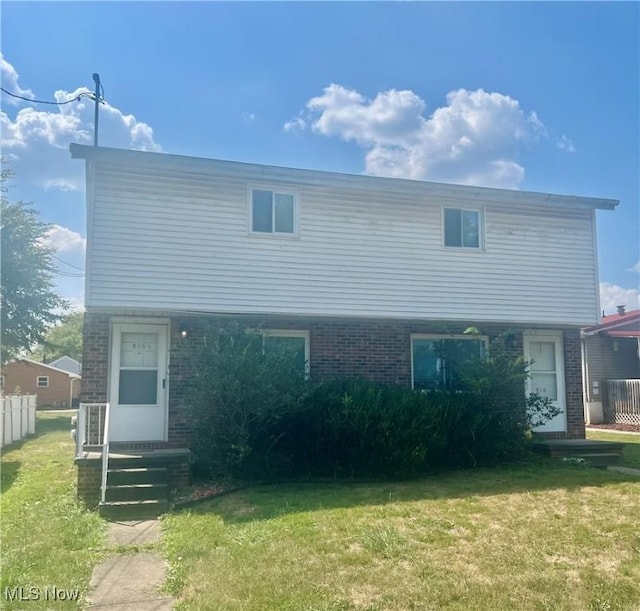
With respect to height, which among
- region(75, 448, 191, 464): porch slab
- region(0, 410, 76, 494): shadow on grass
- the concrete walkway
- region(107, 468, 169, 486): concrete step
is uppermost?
region(75, 448, 191, 464): porch slab

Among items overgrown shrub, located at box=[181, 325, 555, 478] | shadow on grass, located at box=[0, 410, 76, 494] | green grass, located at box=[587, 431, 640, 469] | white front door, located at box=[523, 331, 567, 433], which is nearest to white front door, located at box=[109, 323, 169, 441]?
overgrown shrub, located at box=[181, 325, 555, 478]

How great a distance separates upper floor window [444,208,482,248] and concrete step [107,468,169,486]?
22.4 ft

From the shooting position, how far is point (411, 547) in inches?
210

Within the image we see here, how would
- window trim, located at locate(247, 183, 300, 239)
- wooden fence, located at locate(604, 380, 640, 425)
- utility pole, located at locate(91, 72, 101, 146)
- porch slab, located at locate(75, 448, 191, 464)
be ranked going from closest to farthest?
porch slab, located at locate(75, 448, 191, 464), window trim, located at locate(247, 183, 300, 239), utility pole, located at locate(91, 72, 101, 146), wooden fence, located at locate(604, 380, 640, 425)

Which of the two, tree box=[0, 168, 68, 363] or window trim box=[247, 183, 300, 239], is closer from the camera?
window trim box=[247, 183, 300, 239]

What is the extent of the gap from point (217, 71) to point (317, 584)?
9757 millimetres

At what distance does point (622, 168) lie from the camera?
570 inches

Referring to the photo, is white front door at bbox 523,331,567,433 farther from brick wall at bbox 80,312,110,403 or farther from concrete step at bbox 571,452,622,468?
brick wall at bbox 80,312,110,403

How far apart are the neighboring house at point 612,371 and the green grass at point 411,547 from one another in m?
13.5

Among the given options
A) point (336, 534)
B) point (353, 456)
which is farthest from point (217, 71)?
point (336, 534)

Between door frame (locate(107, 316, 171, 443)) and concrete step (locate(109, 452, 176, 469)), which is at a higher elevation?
door frame (locate(107, 316, 171, 443))

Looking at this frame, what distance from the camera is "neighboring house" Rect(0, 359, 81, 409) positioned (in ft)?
135

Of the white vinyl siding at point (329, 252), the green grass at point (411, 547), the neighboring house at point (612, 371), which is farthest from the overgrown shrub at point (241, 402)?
the neighboring house at point (612, 371)
